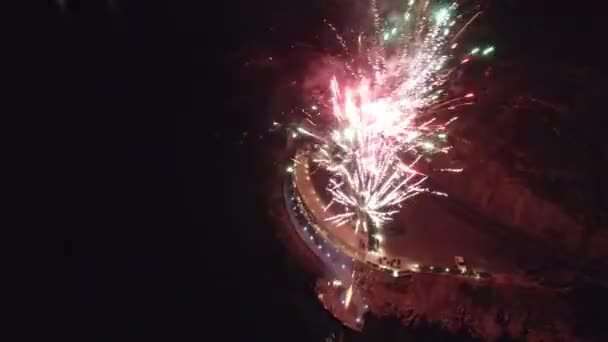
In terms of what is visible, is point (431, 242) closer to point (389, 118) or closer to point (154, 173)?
point (389, 118)

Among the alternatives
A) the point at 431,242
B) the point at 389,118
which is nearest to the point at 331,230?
the point at 431,242

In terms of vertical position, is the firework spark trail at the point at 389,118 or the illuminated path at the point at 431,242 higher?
the firework spark trail at the point at 389,118

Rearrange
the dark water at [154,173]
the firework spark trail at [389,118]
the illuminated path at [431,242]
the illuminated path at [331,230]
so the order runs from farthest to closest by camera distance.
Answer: the firework spark trail at [389,118] < the illuminated path at [331,230] < the illuminated path at [431,242] < the dark water at [154,173]

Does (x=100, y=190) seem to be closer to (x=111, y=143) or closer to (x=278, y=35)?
(x=111, y=143)

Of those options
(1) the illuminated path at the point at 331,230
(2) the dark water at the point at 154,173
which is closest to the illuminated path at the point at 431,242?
(1) the illuminated path at the point at 331,230

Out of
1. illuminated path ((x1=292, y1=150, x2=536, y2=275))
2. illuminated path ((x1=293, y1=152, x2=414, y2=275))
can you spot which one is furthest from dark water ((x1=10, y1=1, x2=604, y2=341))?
illuminated path ((x1=292, y1=150, x2=536, y2=275))

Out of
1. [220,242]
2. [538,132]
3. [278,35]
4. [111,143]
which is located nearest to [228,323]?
[220,242]

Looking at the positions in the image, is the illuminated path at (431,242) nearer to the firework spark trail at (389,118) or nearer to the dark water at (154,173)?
the firework spark trail at (389,118)
